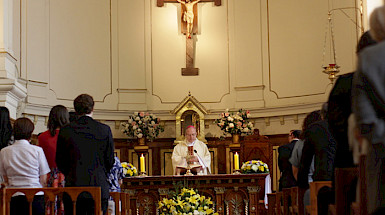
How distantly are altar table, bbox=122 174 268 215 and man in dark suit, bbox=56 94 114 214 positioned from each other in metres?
4.89

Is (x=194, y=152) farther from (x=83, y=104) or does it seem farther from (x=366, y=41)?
(x=366, y=41)

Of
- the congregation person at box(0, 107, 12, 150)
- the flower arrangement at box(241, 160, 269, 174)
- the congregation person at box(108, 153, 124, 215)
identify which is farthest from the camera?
the flower arrangement at box(241, 160, 269, 174)

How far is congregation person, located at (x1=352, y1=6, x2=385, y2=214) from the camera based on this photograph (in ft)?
9.41

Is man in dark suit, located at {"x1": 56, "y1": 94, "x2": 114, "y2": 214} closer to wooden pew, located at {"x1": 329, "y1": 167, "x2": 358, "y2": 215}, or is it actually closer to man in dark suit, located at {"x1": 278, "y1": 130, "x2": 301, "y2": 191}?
man in dark suit, located at {"x1": 278, "y1": 130, "x2": 301, "y2": 191}

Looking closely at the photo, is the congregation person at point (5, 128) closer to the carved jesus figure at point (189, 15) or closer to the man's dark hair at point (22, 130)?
the man's dark hair at point (22, 130)

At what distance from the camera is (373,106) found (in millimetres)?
2953

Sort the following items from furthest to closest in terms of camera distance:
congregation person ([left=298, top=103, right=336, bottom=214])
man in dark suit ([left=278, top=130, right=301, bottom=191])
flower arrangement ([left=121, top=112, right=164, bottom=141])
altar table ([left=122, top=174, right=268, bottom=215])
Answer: flower arrangement ([left=121, top=112, right=164, bottom=141]), altar table ([left=122, top=174, right=268, bottom=215]), man in dark suit ([left=278, top=130, right=301, bottom=191]), congregation person ([left=298, top=103, right=336, bottom=214])

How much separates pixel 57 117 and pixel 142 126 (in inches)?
273

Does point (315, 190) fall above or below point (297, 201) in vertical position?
above

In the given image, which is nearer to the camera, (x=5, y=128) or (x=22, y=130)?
(x=22, y=130)

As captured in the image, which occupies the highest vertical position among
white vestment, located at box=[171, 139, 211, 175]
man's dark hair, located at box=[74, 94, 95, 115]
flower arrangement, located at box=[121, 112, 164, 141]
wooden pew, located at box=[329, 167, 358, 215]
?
flower arrangement, located at box=[121, 112, 164, 141]

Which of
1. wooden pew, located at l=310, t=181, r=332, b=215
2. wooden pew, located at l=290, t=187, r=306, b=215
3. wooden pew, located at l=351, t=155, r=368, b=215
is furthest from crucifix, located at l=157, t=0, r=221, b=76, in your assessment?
wooden pew, located at l=351, t=155, r=368, b=215

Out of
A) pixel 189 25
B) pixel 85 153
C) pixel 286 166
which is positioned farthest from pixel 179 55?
pixel 85 153

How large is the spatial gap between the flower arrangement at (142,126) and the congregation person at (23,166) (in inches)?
283
